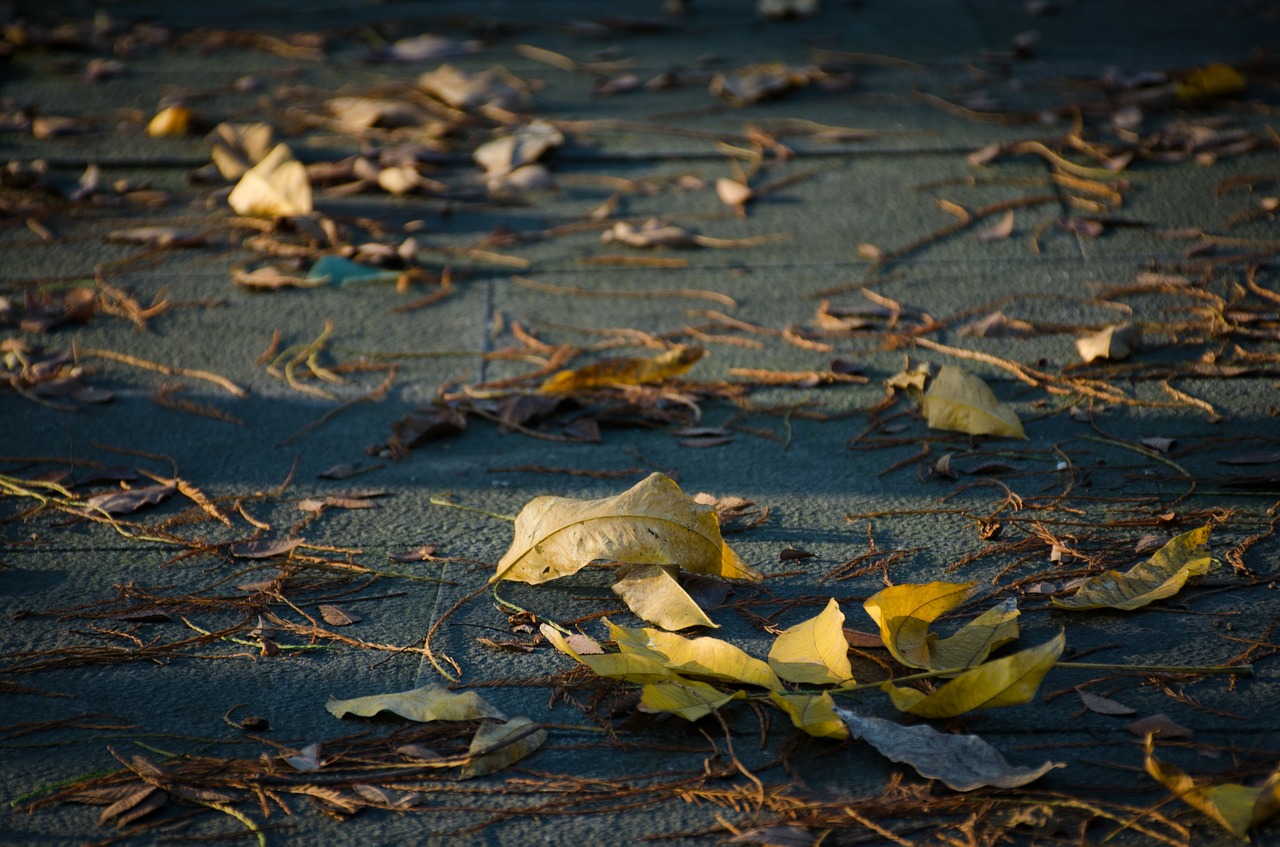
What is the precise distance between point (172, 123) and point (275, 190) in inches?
41.1

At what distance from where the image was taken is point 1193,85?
4.38 meters

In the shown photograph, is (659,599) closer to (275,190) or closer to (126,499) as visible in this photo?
(126,499)

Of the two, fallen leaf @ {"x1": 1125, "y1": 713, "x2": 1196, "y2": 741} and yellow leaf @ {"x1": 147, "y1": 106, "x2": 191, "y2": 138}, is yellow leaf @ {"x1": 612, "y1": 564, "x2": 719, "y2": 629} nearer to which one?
fallen leaf @ {"x1": 1125, "y1": 713, "x2": 1196, "y2": 741}

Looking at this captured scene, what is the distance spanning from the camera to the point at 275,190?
12.3ft

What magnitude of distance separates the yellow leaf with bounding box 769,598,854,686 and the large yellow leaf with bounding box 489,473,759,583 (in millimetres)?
228

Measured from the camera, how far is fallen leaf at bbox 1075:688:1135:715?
168 centimetres

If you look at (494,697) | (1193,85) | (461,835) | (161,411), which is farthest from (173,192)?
(1193,85)

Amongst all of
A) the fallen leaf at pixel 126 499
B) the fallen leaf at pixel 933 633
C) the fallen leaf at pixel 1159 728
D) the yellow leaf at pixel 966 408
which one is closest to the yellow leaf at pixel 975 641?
the fallen leaf at pixel 933 633

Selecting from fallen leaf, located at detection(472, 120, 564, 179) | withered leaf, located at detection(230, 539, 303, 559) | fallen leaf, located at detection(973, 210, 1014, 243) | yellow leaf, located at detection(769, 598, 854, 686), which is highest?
fallen leaf, located at detection(472, 120, 564, 179)

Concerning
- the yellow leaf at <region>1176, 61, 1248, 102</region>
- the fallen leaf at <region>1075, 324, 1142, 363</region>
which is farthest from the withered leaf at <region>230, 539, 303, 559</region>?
the yellow leaf at <region>1176, 61, 1248, 102</region>

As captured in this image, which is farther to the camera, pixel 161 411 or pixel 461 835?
pixel 161 411

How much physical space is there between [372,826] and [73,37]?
522 cm

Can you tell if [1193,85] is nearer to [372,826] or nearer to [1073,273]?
[1073,273]

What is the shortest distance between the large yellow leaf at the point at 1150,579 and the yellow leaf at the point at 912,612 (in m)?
0.27
